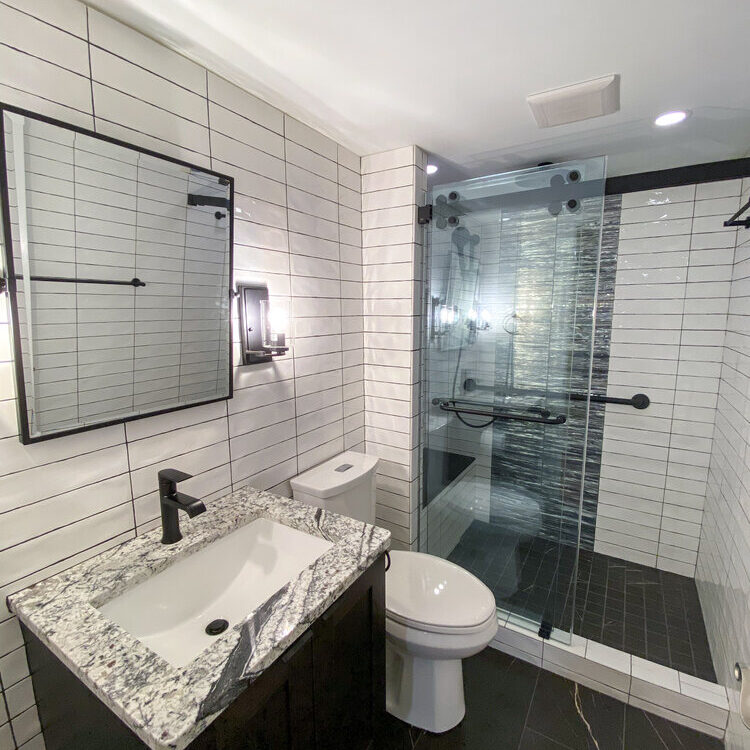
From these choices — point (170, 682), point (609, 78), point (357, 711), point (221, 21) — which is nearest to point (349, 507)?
point (357, 711)

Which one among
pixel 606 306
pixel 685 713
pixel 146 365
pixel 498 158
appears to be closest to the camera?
pixel 146 365

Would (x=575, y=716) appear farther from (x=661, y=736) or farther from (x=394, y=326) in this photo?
(x=394, y=326)

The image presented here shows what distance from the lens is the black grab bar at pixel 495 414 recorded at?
1.84 m

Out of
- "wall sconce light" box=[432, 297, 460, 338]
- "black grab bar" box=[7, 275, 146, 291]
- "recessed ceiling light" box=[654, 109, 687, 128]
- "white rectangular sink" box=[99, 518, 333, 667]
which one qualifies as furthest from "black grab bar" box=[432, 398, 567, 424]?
"black grab bar" box=[7, 275, 146, 291]

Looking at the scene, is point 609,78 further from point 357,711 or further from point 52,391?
point 357,711

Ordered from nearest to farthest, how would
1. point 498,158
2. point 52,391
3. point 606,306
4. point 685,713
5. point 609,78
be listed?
point 52,391, point 609,78, point 685,713, point 498,158, point 606,306

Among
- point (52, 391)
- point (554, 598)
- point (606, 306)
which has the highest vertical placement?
point (606, 306)

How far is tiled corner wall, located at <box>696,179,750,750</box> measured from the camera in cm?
141

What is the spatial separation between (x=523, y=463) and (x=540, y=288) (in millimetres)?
875

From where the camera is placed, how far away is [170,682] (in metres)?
0.71

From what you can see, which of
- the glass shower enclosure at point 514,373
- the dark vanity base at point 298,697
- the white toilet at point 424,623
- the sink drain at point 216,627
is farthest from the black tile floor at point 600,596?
the sink drain at point 216,627

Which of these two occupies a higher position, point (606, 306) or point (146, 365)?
point (606, 306)

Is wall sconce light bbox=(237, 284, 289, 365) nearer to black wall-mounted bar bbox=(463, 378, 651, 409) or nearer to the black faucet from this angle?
Answer: the black faucet

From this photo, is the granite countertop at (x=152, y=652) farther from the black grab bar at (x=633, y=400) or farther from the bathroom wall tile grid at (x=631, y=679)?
the black grab bar at (x=633, y=400)
